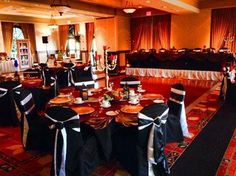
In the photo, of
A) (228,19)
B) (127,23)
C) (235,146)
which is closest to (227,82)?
(235,146)

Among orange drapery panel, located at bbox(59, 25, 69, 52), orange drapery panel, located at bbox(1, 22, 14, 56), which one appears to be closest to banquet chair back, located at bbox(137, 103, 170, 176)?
orange drapery panel, located at bbox(1, 22, 14, 56)

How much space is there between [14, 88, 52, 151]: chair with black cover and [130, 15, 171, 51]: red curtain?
1056 cm

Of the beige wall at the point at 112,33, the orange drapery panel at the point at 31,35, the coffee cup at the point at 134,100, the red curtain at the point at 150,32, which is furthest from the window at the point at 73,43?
the coffee cup at the point at 134,100

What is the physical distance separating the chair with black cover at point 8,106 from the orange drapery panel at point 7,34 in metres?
10.1

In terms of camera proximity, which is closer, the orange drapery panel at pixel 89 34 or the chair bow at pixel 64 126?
the chair bow at pixel 64 126

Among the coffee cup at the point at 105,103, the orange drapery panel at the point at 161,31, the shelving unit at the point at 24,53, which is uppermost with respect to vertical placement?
the orange drapery panel at the point at 161,31

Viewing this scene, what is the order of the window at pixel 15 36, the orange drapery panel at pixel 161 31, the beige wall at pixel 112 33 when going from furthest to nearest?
1. the window at pixel 15 36
2. the orange drapery panel at pixel 161 31
3. the beige wall at pixel 112 33

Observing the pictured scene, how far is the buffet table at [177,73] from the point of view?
28.3 ft

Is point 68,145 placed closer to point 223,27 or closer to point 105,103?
point 105,103

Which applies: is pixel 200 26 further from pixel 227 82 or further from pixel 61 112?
pixel 61 112

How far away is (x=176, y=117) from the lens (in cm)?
334

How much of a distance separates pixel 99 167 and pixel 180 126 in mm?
1394

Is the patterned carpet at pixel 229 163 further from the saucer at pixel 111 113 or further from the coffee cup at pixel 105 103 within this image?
the coffee cup at pixel 105 103

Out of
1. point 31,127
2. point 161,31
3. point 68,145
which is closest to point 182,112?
point 68,145
